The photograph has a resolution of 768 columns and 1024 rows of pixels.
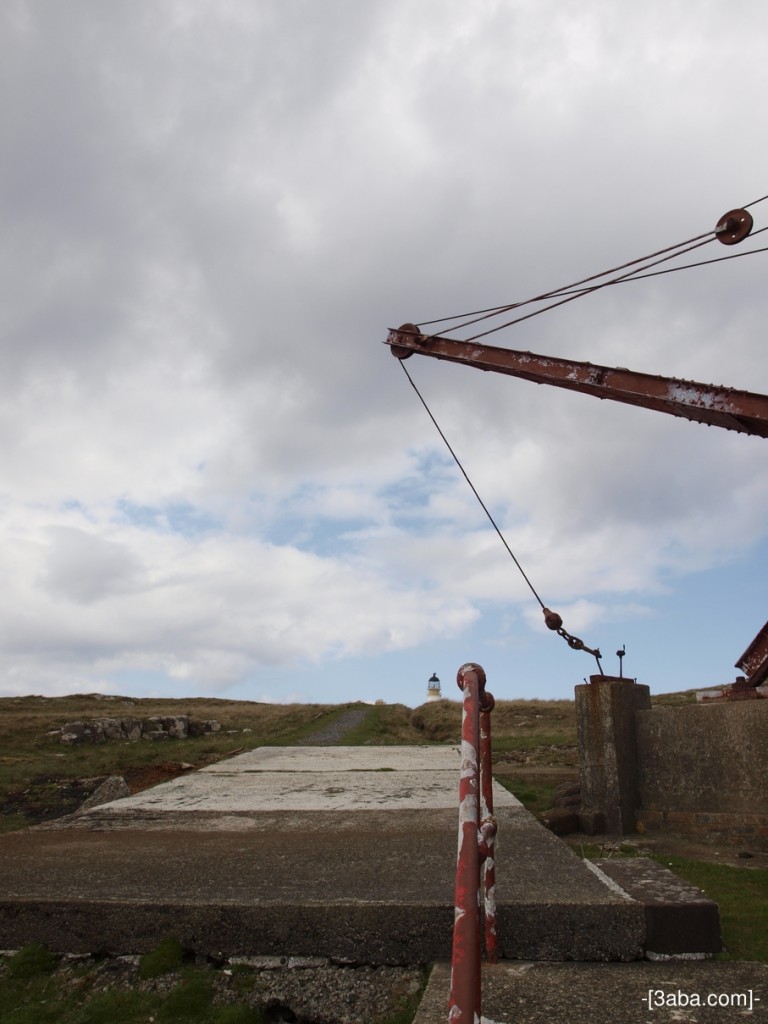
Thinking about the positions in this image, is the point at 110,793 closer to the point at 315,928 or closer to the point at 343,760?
the point at 343,760

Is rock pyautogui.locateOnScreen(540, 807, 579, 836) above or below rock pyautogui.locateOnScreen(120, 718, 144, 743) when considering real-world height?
below

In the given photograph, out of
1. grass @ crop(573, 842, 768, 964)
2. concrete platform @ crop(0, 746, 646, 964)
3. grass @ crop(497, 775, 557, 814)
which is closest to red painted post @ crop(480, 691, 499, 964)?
concrete platform @ crop(0, 746, 646, 964)

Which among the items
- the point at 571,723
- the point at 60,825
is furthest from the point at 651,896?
the point at 571,723

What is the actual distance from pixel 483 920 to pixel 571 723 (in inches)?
717

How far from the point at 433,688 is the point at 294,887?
141 feet

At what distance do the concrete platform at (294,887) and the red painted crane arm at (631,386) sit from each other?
3.66 meters

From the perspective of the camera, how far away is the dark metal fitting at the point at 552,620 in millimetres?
7512

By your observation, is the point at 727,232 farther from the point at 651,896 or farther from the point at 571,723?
the point at 571,723

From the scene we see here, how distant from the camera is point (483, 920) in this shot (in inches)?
115

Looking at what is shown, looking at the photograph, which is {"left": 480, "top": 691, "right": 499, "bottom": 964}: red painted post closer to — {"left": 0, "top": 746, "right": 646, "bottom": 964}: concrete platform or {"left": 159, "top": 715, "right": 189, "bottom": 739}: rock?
{"left": 0, "top": 746, "right": 646, "bottom": 964}: concrete platform

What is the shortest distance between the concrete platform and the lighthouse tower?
131 feet

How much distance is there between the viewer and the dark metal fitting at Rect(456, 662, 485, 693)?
2568 mm

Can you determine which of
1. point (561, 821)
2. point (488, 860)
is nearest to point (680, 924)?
point (488, 860)

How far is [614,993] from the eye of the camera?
8.48 ft
